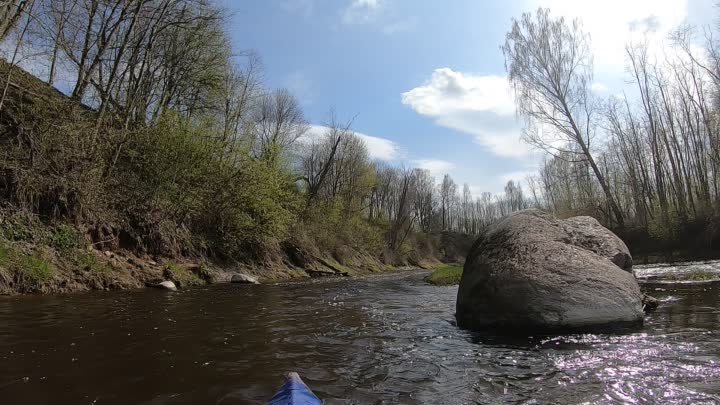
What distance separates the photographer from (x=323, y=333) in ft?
21.7

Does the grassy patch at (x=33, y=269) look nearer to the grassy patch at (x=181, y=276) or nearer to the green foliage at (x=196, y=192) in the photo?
the grassy patch at (x=181, y=276)

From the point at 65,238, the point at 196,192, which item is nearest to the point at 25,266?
the point at 65,238

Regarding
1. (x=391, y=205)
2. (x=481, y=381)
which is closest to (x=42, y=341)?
(x=481, y=381)

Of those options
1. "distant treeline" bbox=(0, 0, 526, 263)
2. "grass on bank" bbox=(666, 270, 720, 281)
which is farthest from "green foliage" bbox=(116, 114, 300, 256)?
"grass on bank" bbox=(666, 270, 720, 281)

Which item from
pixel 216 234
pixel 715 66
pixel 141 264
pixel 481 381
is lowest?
pixel 481 381

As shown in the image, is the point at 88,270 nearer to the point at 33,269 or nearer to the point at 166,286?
the point at 33,269

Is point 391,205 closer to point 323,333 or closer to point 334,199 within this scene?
point 334,199

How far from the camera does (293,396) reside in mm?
3215

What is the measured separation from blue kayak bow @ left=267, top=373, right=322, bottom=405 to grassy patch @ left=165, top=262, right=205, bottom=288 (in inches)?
461

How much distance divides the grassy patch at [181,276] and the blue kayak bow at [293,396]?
1172cm

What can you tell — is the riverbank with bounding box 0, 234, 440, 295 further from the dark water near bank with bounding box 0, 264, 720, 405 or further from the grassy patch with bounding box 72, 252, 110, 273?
the dark water near bank with bounding box 0, 264, 720, 405

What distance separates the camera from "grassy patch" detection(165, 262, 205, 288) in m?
14.3

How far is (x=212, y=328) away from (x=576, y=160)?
30.8 metres

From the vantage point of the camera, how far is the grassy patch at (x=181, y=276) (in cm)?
1433
